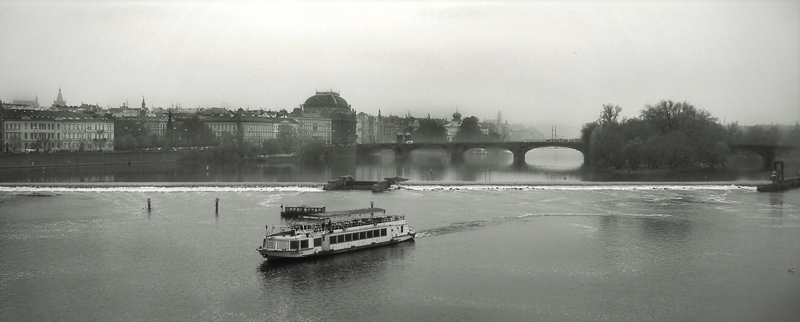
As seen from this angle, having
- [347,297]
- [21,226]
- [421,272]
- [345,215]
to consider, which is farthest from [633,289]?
[21,226]

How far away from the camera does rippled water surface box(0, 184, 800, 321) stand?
21406 mm

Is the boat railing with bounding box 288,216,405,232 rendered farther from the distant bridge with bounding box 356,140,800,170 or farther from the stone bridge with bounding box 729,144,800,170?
the stone bridge with bounding box 729,144,800,170

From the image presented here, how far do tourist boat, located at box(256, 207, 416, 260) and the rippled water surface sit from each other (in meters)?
0.44

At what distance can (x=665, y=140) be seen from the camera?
7200cm

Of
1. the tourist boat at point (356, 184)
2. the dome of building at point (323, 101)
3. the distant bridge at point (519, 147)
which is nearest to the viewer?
the tourist boat at point (356, 184)

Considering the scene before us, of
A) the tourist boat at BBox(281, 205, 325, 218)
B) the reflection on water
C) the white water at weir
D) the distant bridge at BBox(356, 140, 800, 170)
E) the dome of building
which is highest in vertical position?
the dome of building

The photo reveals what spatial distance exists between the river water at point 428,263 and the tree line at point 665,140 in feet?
77.0

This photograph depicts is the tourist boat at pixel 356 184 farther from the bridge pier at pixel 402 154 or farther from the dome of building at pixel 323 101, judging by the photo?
the dome of building at pixel 323 101

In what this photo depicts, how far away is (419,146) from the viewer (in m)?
107

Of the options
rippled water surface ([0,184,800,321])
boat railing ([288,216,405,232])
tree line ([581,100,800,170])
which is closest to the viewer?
rippled water surface ([0,184,800,321])

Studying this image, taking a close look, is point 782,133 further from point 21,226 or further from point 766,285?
point 21,226

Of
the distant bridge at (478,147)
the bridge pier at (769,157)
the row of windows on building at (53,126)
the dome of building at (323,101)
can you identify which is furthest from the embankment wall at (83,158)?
the dome of building at (323,101)

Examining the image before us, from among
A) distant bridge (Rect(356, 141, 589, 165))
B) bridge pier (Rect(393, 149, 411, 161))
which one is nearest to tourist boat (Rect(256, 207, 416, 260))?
distant bridge (Rect(356, 141, 589, 165))

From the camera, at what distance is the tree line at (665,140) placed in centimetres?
7031
